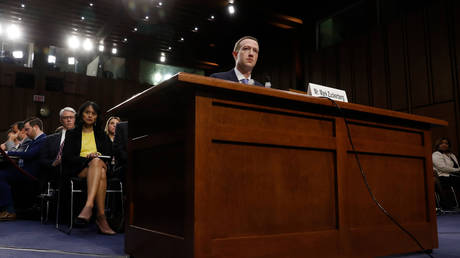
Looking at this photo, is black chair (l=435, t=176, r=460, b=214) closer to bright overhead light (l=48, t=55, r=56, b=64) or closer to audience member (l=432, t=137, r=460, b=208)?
audience member (l=432, t=137, r=460, b=208)

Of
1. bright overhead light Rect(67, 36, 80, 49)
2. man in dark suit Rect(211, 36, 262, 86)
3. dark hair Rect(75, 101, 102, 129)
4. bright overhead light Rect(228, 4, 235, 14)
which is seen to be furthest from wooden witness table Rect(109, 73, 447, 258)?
bright overhead light Rect(67, 36, 80, 49)

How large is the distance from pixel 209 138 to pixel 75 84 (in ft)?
32.3

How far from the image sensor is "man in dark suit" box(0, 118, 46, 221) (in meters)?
4.18

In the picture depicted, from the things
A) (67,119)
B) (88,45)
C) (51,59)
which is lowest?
(67,119)

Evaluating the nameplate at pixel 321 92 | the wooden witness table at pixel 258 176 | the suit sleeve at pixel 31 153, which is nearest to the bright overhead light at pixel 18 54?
the suit sleeve at pixel 31 153

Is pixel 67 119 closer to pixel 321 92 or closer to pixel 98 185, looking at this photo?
pixel 98 185

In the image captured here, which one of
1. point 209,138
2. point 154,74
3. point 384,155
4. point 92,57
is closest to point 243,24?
point 154,74

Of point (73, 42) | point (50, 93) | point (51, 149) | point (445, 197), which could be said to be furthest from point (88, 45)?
point (445, 197)

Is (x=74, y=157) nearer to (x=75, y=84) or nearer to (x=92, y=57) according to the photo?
(x=75, y=84)

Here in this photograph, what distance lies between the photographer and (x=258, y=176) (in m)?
1.68

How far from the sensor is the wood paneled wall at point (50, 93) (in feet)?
31.5

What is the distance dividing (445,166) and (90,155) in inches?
188

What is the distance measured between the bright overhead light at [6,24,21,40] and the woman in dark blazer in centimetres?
801

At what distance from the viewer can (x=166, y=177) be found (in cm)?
176
